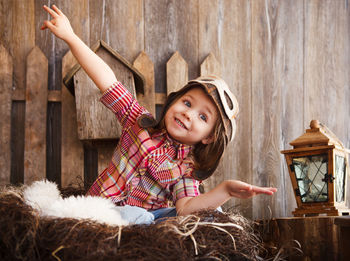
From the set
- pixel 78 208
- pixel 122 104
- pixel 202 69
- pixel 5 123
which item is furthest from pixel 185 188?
pixel 5 123

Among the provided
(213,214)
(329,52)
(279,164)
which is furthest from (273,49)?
(213,214)

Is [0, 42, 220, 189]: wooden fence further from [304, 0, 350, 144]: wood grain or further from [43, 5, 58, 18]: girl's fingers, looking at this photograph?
[304, 0, 350, 144]: wood grain

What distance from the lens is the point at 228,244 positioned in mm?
1492

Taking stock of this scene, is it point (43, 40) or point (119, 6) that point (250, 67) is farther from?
point (43, 40)

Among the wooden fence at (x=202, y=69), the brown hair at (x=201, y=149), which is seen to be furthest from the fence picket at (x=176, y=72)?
the brown hair at (x=201, y=149)

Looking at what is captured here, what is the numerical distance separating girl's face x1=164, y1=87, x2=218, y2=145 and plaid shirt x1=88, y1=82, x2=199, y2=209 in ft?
0.34

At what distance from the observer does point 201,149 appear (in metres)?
2.15

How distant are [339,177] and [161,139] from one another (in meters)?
1.07

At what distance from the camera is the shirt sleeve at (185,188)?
6.57 feet

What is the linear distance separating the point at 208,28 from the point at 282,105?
2.51 feet

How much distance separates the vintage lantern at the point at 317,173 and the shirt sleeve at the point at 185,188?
66 centimetres

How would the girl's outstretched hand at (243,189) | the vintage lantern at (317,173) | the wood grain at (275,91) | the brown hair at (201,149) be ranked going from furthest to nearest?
the wood grain at (275,91) → the vintage lantern at (317,173) → the brown hair at (201,149) → the girl's outstretched hand at (243,189)

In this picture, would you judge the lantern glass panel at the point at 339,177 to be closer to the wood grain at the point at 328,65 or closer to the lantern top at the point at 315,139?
the lantern top at the point at 315,139

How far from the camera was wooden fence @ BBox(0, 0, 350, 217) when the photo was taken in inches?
98.7
